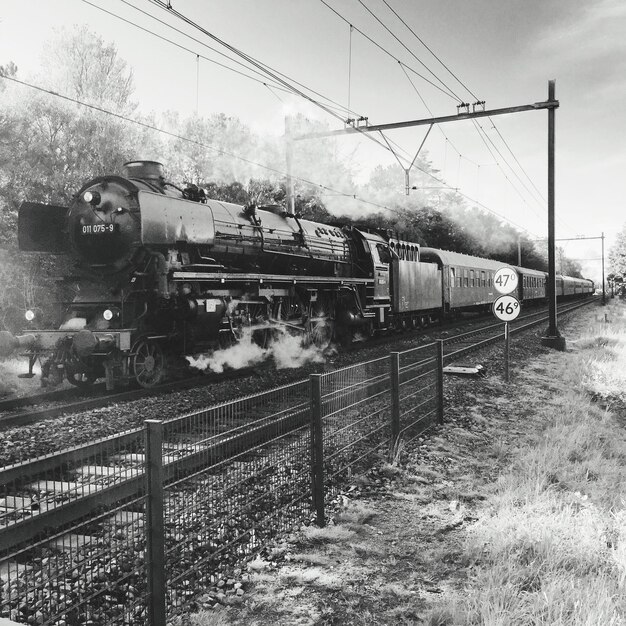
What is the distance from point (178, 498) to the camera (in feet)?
10.8

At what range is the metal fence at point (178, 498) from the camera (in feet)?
8.63

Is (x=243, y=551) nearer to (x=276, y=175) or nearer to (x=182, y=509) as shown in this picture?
(x=182, y=509)

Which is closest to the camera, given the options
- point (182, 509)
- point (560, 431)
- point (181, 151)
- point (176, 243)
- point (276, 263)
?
point (182, 509)

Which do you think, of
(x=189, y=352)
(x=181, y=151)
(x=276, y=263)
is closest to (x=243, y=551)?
(x=189, y=352)

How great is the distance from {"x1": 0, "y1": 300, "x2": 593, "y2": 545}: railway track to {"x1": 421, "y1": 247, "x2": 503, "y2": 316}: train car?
17542 mm

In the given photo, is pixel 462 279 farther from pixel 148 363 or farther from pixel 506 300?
pixel 148 363

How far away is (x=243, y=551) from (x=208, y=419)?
954 millimetres

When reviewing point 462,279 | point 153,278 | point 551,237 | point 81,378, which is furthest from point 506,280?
point 462,279

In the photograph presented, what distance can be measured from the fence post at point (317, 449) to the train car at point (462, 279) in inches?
729

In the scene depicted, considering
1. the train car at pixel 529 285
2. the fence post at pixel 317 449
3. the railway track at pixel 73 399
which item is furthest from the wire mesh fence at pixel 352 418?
the train car at pixel 529 285

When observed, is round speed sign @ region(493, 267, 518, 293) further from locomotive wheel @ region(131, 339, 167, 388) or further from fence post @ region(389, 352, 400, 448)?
locomotive wheel @ region(131, 339, 167, 388)

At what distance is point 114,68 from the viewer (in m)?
24.6

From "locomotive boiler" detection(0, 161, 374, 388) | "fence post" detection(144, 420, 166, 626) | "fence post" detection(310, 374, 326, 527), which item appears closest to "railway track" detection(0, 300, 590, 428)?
"locomotive boiler" detection(0, 161, 374, 388)

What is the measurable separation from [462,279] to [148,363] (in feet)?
61.7
